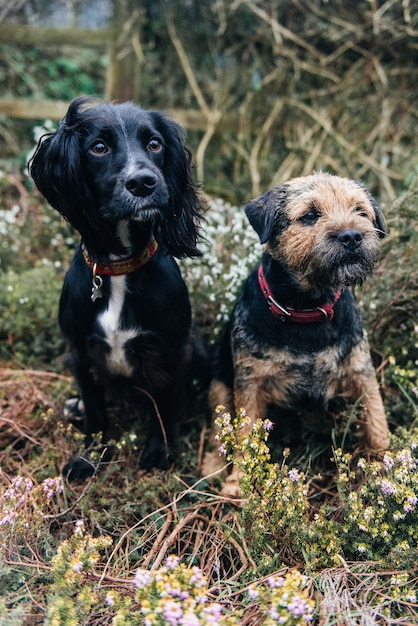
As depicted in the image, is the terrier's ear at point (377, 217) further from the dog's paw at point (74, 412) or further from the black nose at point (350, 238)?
the dog's paw at point (74, 412)

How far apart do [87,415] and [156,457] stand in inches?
19.4

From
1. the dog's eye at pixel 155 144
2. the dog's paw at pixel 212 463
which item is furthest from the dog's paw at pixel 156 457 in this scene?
the dog's eye at pixel 155 144

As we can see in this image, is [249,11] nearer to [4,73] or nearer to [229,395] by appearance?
[4,73]

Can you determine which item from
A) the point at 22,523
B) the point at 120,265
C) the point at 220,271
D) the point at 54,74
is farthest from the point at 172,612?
the point at 54,74

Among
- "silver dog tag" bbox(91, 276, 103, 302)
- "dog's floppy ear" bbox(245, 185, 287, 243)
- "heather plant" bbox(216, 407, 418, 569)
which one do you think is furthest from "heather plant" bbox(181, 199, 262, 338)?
"heather plant" bbox(216, 407, 418, 569)

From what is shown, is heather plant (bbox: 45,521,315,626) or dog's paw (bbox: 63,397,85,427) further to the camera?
dog's paw (bbox: 63,397,85,427)

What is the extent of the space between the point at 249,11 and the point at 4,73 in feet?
11.5

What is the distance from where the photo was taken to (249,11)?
6512 mm

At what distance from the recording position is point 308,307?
299 centimetres

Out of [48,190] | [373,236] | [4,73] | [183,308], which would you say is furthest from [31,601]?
[4,73]

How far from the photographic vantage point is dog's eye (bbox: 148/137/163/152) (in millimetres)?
2926

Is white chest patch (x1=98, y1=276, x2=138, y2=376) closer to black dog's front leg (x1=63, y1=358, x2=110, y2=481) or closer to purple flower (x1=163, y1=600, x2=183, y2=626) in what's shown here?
black dog's front leg (x1=63, y1=358, x2=110, y2=481)

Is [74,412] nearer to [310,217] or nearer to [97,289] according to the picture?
[97,289]

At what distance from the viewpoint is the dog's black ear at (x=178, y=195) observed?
10.1 feet
